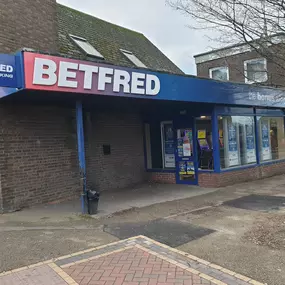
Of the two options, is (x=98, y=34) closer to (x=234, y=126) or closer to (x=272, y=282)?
(x=234, y=126)

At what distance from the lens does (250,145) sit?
12.0 meters

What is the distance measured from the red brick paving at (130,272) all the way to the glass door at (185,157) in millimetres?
6441

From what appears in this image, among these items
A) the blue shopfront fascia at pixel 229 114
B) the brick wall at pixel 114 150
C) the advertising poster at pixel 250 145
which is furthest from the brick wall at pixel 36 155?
the advertising poster at pixel 250 145

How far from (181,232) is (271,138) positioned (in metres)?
9.00

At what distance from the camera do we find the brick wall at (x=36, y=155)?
7.56 m

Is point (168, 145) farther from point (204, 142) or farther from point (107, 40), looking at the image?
point (107, 40)

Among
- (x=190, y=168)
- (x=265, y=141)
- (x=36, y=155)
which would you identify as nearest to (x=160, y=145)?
(x=190, y=168)

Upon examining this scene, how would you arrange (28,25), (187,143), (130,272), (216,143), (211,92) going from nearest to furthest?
(130,272), (28,25), (211,92), (216,143), (187,143)

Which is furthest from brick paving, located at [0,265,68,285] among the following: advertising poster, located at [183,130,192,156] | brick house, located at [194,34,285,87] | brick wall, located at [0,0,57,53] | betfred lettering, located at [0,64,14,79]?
advertising poster, located at [183,130,192,156]

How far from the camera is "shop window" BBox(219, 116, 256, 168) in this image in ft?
35.4

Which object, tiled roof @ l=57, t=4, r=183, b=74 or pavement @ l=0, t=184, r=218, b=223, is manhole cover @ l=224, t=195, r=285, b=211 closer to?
pavement @ l=0, t=184, r=218, b=223

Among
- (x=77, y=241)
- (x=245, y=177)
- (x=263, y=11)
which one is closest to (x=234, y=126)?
(x=245, y=177)

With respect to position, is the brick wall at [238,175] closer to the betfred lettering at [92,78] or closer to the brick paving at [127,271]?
the betfred lettering at [92,78]

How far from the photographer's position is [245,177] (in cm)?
1137
